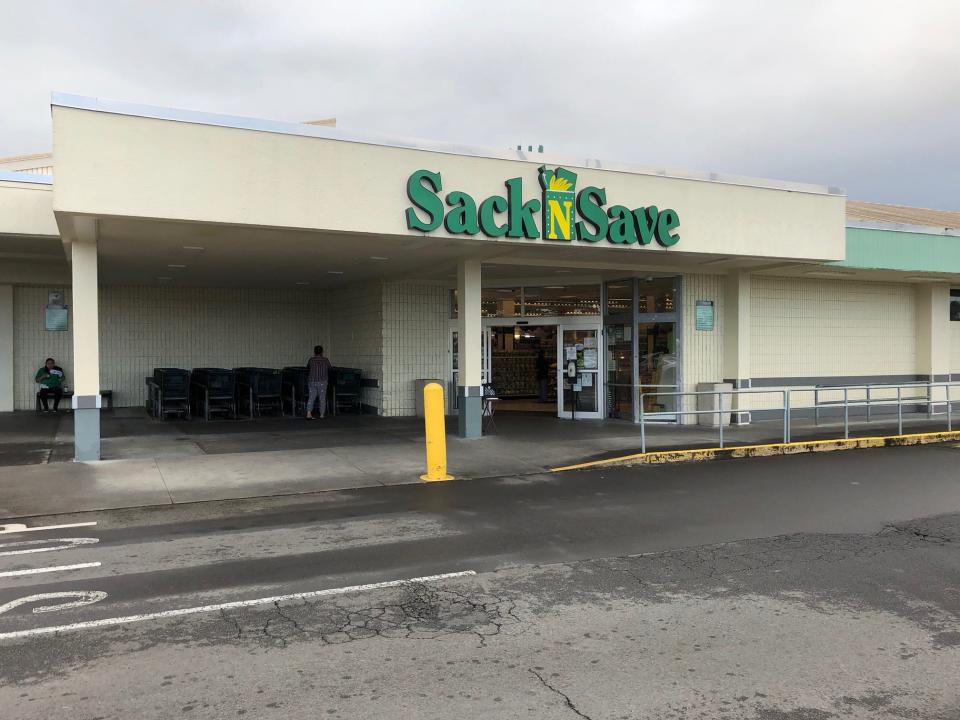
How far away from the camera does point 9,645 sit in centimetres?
471

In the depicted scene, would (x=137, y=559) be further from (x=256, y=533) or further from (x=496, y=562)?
(x=496, y=562)

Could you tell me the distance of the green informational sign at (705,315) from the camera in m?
17.0

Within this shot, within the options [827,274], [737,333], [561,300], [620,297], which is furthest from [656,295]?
[827,274]

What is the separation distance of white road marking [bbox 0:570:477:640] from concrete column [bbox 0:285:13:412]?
1546cm

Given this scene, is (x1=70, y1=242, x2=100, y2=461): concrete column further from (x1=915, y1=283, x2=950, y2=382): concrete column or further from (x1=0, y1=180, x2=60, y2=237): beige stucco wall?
(x1=915, y1=283, x2=950, y2=382): concrete column

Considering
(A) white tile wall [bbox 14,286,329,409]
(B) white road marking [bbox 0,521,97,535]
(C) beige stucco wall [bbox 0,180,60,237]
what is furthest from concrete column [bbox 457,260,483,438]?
(A) white tile wall [bbox 14,286,329,409]

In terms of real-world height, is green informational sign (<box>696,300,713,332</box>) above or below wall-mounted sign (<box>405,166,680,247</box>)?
below

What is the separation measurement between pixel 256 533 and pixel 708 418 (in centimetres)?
1155

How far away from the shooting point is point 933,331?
1966cm

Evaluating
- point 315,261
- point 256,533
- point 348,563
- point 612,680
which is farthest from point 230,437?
point 612,680

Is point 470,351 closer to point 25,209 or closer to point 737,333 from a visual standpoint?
point 737,333

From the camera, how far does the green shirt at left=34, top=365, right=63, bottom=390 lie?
1839 cm

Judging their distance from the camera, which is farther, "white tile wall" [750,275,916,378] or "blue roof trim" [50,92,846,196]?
"white tile wall" [750,275,916,378]

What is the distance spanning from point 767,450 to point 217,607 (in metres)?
10.4
